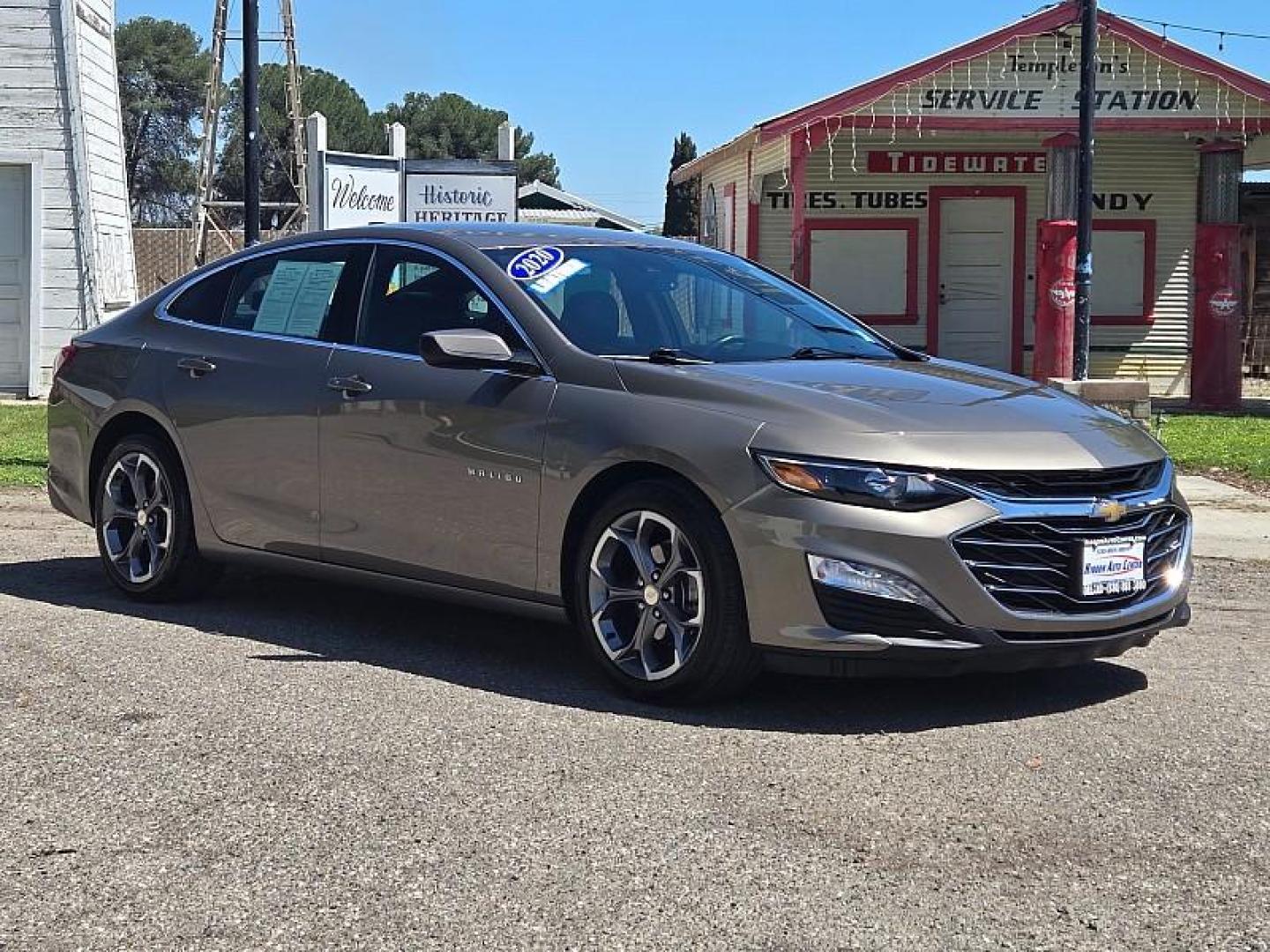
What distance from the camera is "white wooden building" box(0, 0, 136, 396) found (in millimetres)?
18234

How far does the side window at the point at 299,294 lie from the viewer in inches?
271

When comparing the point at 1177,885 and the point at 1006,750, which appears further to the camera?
the point at 1006,750

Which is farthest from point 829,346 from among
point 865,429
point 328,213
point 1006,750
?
point 328,213

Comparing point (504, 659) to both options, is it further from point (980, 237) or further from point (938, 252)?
point (980, 237)

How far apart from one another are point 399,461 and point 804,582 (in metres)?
1.82

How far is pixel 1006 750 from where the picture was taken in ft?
17.0

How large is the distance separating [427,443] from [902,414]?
1778 millimetres

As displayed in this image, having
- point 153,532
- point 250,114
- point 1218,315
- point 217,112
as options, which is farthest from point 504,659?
point 217,112

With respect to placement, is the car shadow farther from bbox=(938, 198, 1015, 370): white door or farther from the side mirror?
bbox=(938, 198, 1015, 370): white door

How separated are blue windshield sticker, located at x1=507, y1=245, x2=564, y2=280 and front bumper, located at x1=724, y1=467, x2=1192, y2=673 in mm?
1510

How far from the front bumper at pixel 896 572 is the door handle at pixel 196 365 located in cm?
275

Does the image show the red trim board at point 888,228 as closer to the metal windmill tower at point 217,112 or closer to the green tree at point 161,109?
the metal windmill tower at point 217,112

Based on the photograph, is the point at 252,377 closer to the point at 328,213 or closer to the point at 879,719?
the point at 879,719

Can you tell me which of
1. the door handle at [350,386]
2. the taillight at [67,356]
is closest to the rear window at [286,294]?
the door handle at [350,386]
